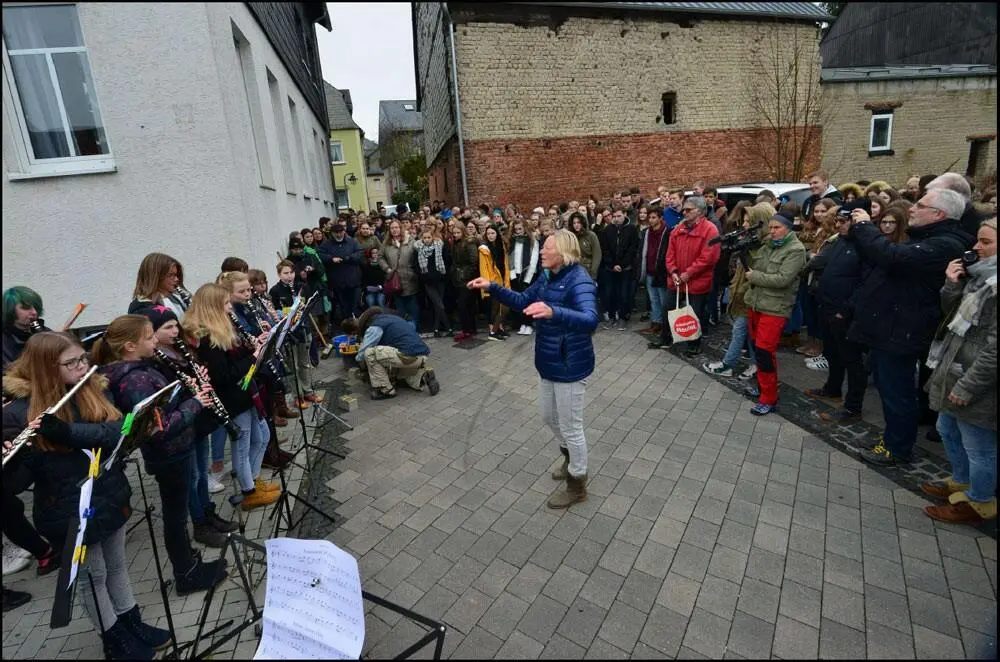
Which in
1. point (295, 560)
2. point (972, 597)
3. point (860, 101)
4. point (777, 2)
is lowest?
point (972, 597)

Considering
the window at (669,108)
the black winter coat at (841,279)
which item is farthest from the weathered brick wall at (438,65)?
the black winter coat at (841,279)

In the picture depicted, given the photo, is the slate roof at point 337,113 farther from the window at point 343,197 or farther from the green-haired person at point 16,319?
the green-haired person at point 16,319

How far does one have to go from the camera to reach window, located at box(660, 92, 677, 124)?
688 inches

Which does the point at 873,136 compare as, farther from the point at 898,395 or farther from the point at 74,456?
the point at 74,456

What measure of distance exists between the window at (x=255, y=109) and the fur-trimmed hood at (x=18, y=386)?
215 inches

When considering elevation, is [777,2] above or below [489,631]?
above

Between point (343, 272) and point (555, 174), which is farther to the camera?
point (555, 174)

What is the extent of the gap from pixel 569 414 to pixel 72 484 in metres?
2.99

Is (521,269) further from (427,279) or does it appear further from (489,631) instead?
(489,631)

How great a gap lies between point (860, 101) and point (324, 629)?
963 inches

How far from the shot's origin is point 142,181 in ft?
19.3

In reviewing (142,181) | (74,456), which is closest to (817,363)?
(74,456)

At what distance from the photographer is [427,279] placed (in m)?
8.73

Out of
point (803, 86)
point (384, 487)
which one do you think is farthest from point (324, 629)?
point (803, 86)
